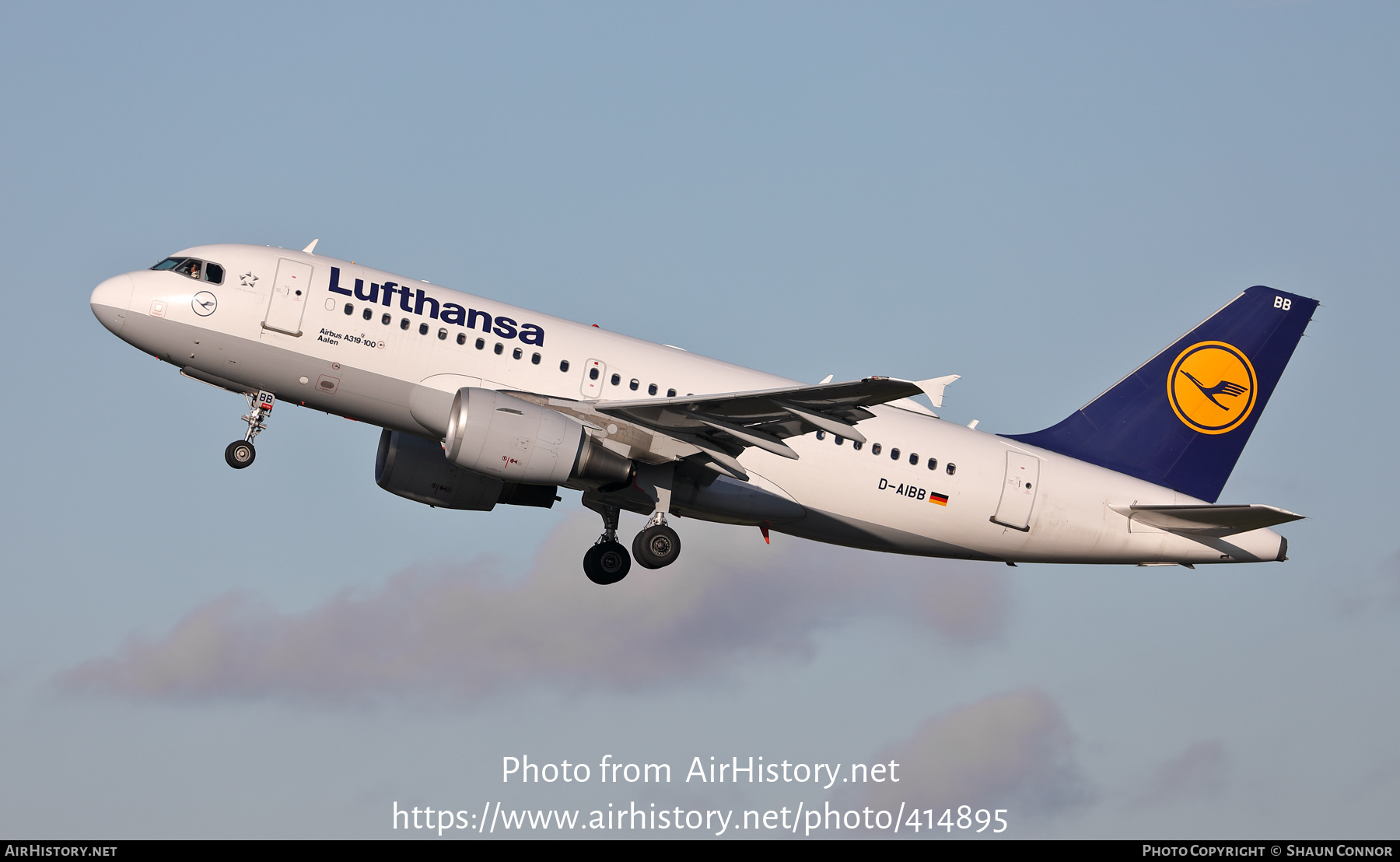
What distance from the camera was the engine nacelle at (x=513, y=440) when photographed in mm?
29484

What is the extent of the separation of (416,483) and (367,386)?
15.7ft

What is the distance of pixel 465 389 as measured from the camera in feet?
98.2

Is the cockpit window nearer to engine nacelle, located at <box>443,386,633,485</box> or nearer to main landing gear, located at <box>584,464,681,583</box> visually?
engine nacelle, located at <box>443,386,633,485</box>

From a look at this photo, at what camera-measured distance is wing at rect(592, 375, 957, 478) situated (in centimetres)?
2811

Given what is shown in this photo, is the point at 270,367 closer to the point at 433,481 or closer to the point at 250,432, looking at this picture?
the point at 250,432

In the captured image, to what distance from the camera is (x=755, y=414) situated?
30047mm

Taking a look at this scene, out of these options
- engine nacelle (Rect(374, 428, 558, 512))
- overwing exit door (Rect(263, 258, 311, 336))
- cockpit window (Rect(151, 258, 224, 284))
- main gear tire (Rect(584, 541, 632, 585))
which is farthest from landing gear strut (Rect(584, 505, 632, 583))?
cockpit window (Rect(151, 258, 224, 284))

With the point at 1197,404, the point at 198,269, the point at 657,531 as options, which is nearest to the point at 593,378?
the point at 657,531

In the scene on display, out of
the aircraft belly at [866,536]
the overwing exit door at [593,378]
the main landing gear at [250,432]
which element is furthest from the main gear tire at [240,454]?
the aircraft belly at [866,536]

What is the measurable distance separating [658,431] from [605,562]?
17.8ft

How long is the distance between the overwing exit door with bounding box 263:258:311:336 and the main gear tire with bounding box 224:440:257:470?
9.45 ft

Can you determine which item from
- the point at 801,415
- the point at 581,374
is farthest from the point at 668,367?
the point at 801,415

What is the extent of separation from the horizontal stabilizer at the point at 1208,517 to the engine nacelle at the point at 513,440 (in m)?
13.9

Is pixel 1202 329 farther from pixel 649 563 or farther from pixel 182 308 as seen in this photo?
pixel 182 308
